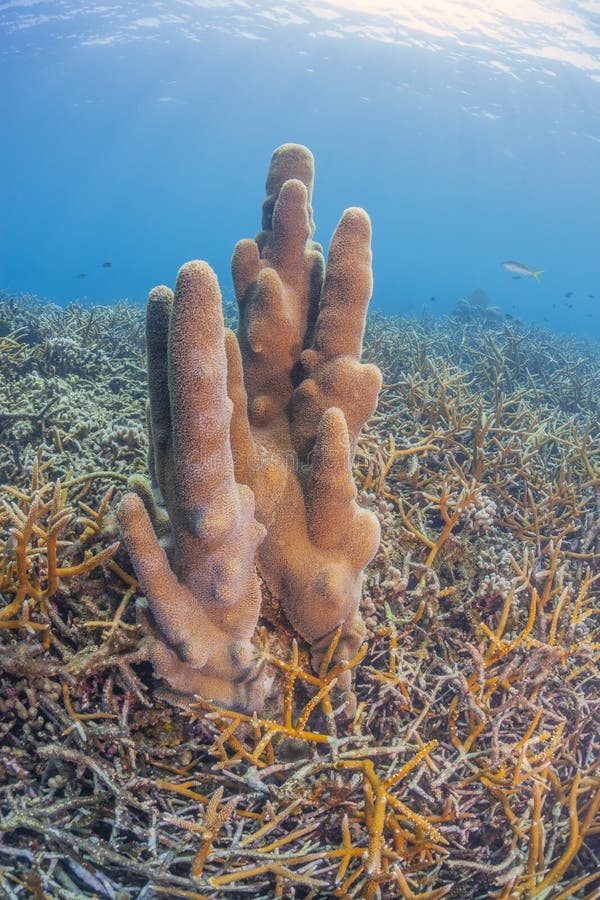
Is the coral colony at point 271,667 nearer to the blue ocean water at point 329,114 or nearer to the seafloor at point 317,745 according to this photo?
the seafloor at point 317,745

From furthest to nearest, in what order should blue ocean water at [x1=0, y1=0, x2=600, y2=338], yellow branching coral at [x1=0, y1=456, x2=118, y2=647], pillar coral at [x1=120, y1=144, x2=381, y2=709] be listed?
blue ocean water at [x1=0, y1=0, x2=600, y2=338] < yellow branching coral at [x1=0, y1=456, x2=118, y2=647] < pillar coral at [x1=120, y1=144, x2=381, y2=709]

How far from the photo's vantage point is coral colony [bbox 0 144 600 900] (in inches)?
70.1

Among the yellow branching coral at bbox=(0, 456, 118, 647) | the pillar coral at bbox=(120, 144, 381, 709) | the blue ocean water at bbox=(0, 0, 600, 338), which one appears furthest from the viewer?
the blue ocean water at bbox=(0, 0, 600, 338)

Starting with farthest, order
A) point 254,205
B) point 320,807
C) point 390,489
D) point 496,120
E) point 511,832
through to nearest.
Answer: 1. point 254,205
2. point 496,120
3. point 390,489
4. point 511,832
5. point 320,807

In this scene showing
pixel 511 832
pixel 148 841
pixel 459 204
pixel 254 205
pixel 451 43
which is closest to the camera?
pixel 148 841

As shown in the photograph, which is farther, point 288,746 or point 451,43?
point 451,43

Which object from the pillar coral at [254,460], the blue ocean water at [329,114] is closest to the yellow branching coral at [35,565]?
the pillar coral at [254,460]

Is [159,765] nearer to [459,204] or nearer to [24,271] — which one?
[459,204]

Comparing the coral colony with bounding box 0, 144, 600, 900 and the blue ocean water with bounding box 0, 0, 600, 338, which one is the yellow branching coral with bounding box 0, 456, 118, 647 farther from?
the blue ocean water with bounding box 0, 0, 600, 338

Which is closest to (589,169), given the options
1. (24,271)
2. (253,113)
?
(253,113)

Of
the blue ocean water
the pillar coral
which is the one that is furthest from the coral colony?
the blue ocean water

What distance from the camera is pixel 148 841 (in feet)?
5.93

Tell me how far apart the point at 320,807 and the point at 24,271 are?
14411cm

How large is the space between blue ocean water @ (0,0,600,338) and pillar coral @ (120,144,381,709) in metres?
14.2
